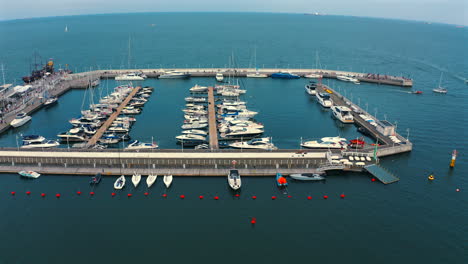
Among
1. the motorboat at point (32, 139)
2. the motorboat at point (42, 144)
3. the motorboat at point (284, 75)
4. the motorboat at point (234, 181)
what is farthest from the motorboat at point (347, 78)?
the motorboat at point (32, 139)

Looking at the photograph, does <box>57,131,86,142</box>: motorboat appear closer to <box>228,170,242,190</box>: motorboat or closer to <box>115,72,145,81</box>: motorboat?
<box>228,170,242,190</box>: motorboat

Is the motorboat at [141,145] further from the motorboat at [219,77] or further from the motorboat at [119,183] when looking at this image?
the motorboat at [219,77]

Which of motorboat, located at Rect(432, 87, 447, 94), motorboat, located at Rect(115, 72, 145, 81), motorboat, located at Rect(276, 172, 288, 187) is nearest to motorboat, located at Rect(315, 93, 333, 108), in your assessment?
motorboat, located at Rect(432, 87, 447, 94)

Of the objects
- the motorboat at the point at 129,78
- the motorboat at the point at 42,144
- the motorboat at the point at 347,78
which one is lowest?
the motorboat at the point at 42,144

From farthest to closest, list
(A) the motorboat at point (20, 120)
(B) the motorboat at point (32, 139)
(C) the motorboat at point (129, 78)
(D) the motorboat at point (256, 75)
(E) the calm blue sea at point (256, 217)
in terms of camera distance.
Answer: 1. (D) the motorboat at point (256, 75)
2. (C) the motorboat at point (129, 78)
3. (A) the motorboat at point (20, 120)
4. (B) the motorboat at point (32, 139)
5. (E) the calm blue sea at point (256, 217)

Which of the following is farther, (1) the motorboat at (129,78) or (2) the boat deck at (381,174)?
(1) the motorboat at (129,78)

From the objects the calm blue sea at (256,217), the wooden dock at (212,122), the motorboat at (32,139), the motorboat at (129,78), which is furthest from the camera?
the motorboat at (129,78)

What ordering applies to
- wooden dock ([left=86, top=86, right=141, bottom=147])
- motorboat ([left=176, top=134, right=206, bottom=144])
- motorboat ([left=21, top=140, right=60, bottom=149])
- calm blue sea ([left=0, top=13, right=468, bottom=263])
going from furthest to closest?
motorboat ([left=176, top=134, right=206, bottom=144]), wooden dock ([left=86, top=86, right=141, bottom=147]), motorboat ([left=21, top=140, right=60, bottom=149]), calm blue sea ([left=0, top=13, right=468, bottom=263])

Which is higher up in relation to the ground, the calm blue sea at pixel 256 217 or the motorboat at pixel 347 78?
the motorboat at pixel 347 78
